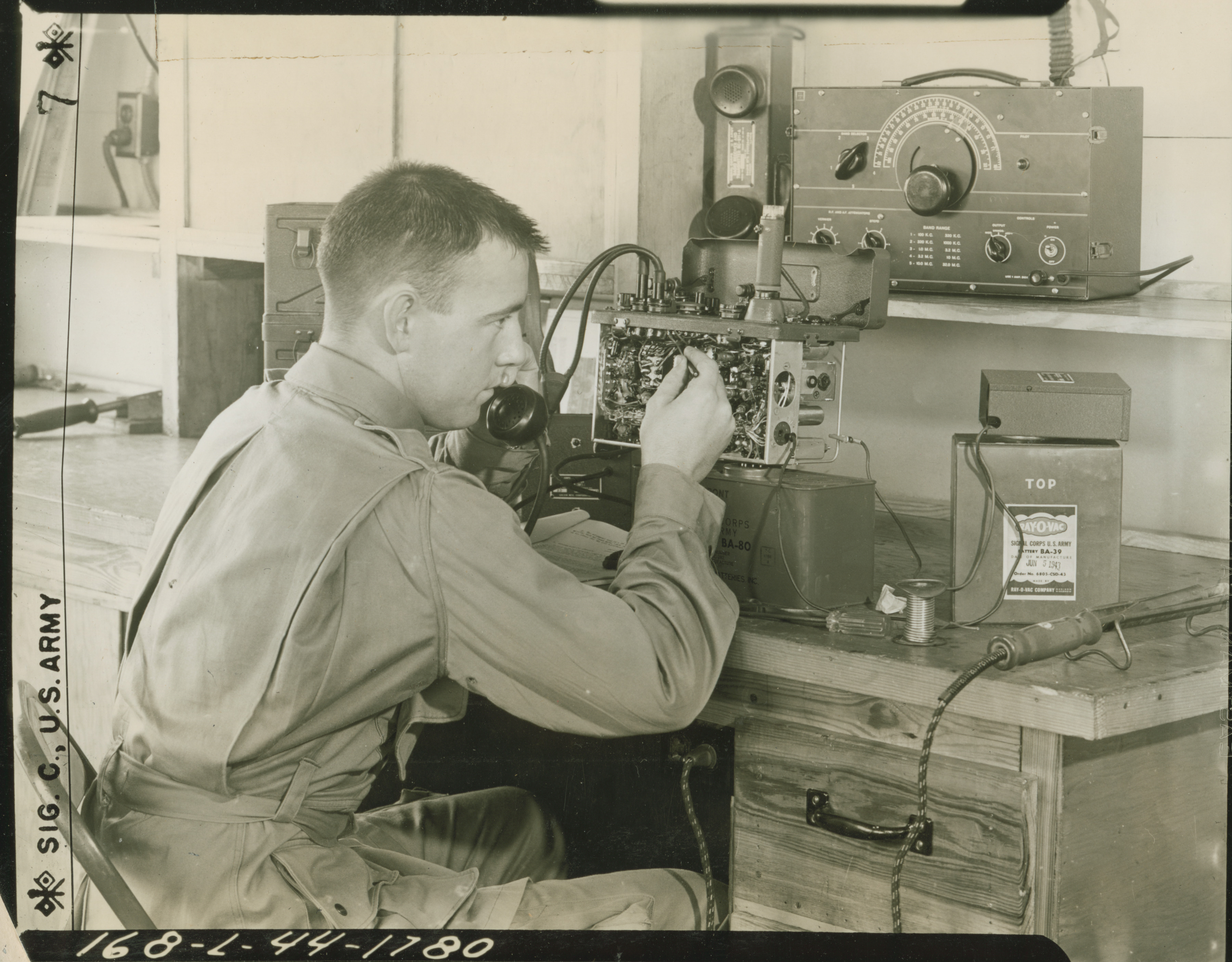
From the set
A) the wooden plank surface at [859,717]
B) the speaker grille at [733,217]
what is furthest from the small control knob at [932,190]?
the wooden plank surface at [859,717]

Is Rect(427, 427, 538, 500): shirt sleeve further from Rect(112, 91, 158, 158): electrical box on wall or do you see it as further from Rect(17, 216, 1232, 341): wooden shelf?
Rect(112, 91, 158, 158): electrical box on wall

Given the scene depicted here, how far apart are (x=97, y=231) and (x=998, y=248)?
125 centimetres

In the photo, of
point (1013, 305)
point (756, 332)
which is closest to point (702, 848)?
point (756, 332)

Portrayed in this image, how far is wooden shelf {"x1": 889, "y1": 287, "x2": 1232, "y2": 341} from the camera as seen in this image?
1732mm

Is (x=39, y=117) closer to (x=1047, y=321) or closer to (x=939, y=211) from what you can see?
(x=939, y=211)

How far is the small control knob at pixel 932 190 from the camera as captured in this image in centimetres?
180

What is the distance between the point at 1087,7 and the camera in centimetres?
190

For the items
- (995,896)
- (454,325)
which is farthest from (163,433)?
(995,896)

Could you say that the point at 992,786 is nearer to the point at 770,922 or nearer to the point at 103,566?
the point at 770,922

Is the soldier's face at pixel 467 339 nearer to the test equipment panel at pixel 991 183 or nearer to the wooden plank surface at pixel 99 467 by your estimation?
the wooden plank surface at pixel 99 467

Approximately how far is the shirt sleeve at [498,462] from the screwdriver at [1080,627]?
744mm

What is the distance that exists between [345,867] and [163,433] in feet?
3.10

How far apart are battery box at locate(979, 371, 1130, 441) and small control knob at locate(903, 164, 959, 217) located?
39 cm

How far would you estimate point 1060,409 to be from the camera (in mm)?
1515
